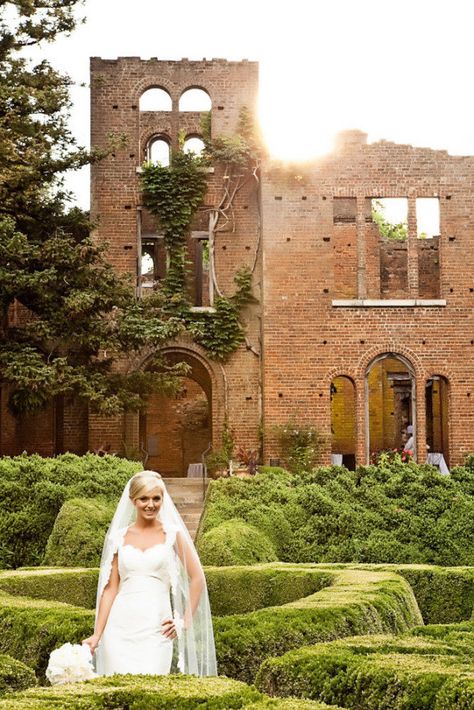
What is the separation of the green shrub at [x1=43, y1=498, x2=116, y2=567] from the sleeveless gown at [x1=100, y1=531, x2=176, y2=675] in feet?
19.9

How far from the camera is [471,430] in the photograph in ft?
83.5

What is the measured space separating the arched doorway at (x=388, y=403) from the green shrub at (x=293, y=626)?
2432 cm

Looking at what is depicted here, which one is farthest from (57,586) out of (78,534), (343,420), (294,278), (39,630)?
(343,420)

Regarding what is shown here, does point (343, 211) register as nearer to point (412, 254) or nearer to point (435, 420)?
point (435, 420)

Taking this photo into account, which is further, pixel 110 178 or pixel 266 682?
pixel 110 178

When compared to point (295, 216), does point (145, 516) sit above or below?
below

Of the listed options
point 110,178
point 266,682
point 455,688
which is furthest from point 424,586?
point 110,178

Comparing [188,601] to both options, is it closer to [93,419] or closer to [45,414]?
[93,419]

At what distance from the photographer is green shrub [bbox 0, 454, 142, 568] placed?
46.2 feet

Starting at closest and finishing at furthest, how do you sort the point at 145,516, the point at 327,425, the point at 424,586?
the point at 145,516
the point at 424,586
the point at 327,425

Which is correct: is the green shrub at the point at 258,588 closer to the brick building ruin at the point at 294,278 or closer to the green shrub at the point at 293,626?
the green shrub at the point at 293,626

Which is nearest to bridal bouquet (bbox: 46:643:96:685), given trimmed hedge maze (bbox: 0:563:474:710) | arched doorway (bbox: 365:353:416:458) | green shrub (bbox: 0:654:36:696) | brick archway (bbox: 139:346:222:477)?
trimmed hedge maze (bbox: 0:563:474:710)

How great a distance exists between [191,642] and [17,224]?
17899 millimetres

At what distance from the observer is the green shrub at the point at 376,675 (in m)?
5.61
